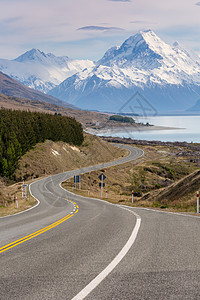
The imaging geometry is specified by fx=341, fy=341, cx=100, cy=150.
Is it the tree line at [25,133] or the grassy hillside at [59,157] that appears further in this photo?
the grassy hillside at [59,157]

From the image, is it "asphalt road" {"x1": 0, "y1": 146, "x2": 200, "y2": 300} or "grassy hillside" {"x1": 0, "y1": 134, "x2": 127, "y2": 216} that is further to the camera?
"grassy hillside" {"x1": 0, "y1": 134, "x2": 127, "y2": 216}

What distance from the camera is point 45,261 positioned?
7.92 m

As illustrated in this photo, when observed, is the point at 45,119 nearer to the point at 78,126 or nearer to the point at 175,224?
the point at 78,126

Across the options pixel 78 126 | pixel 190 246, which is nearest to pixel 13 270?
pixel 190 246

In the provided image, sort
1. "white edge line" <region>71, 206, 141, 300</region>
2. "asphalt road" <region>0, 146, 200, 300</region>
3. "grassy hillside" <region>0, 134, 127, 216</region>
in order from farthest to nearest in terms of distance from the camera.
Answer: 1. "grassy hillside" <region>0, 134, 127, 216</region>
2. "asphalt road" <region>0, 146, 200, 300</region>
3. "white edge line" <region>71, 206, 141, 300</region>

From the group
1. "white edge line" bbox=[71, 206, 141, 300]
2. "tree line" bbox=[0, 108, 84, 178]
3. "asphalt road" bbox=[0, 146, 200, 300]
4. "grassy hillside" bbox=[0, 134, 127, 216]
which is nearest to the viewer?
"white edge line" bbox=[71, 206, 141, 300]

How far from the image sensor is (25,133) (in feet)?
242

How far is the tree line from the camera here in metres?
58.5

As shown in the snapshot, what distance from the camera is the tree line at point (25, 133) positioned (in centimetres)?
5850

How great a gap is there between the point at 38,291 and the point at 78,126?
329 feet

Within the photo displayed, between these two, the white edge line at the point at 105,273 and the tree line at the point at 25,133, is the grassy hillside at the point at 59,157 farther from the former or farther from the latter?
the white edge line at the point at 105,273

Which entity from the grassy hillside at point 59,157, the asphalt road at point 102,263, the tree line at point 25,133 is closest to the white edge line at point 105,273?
the asphalt road at point 102,263

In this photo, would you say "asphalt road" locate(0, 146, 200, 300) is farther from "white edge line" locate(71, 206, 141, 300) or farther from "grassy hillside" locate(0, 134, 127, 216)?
"grassy hillside" locate(0, 134, 127, 216)

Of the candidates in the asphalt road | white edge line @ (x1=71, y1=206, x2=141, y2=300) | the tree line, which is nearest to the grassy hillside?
the tree line
